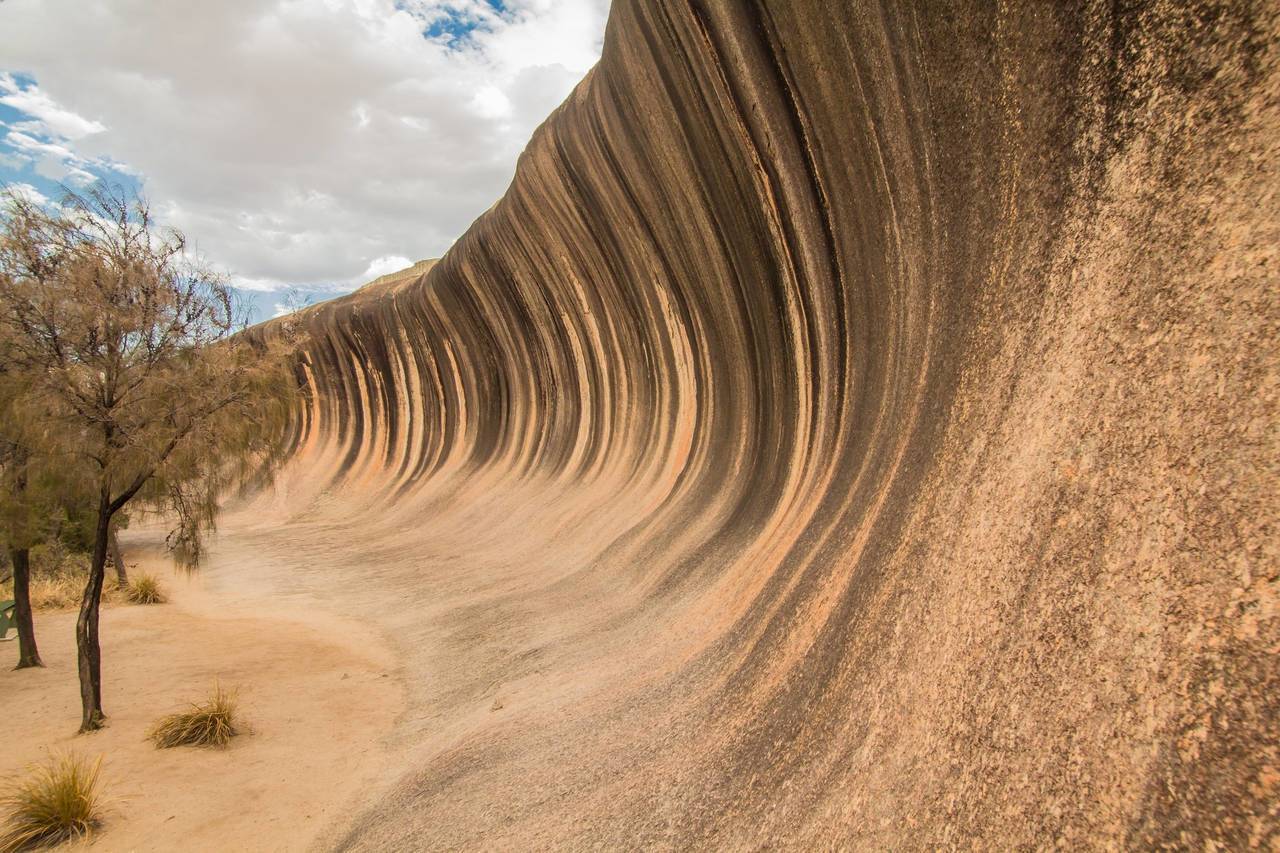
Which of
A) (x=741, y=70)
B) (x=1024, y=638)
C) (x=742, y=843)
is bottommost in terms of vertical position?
(x=742, y=843)

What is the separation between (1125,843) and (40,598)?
1503 centimetres

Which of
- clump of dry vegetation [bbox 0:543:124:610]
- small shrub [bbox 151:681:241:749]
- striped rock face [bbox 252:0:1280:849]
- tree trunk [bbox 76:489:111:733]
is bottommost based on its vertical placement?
clump of dry vegetation [bbox 0:543:124:610]

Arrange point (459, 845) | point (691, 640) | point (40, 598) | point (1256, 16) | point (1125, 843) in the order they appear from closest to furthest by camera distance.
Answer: point (1125, 843), point (1256, 16), point (459, 845), point (691, 640), point (40, 598)

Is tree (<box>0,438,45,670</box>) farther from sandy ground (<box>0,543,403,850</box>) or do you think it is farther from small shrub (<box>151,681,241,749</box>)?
small shrub (<box>151,681,241,749</box>)

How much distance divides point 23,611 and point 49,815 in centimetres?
492

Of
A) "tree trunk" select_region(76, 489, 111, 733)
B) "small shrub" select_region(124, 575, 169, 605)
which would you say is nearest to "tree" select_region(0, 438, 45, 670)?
"tree trunk" select_region(76, 489, 111, 733)

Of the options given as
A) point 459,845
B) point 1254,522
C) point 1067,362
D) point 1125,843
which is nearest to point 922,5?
point 1067,362

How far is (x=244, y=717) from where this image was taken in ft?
21.0

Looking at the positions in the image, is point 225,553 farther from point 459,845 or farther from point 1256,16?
point 1256,16

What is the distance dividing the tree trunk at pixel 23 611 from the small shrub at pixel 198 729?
351 centimetres

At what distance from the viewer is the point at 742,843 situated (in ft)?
9.11

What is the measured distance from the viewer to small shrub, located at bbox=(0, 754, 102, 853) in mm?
4344

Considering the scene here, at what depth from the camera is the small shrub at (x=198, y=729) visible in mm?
5824

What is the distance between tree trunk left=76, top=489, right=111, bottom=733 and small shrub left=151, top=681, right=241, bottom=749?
0.72m
